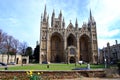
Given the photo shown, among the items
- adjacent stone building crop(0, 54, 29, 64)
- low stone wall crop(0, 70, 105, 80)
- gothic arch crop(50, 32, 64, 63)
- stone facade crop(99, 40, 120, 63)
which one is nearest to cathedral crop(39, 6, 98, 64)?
gothic arch crop(50, 32, 64, 63)

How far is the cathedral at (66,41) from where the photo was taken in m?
86.8

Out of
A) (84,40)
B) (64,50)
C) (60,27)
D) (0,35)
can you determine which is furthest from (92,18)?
(0,35)

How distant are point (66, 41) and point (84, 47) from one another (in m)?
12.5

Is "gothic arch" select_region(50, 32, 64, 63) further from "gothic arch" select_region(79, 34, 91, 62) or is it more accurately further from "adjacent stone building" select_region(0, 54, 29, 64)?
"adjacent stone building" select_region(0, 54, 29, 64)

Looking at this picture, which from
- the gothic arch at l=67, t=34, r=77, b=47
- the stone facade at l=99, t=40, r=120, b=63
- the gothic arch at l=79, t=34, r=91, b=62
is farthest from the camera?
the stone facade at l=99, t=40, r=120, b=63

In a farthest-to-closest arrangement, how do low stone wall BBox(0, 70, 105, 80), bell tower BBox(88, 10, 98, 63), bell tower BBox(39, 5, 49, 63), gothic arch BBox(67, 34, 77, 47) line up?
gothic arch BBox(67, 34, 77, 47) < bell tower BBox(88, 10, 98, 63) < bell tower BBox(39, 5, 49, 63) < low stone wall BBox(0, 70, 105, 80)

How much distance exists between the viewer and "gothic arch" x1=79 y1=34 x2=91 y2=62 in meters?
94.2

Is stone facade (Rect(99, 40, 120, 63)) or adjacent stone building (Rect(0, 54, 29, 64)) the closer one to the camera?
adjacent stone building (Rect(0, 54, 29, 64))

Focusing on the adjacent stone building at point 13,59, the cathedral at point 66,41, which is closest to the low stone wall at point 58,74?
the adjacent stone building at point 13,59

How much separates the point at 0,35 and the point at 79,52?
47.2m

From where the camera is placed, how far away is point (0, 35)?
59.8 m

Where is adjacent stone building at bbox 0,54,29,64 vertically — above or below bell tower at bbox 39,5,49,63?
below

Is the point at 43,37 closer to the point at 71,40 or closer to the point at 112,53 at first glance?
the point at 71,40

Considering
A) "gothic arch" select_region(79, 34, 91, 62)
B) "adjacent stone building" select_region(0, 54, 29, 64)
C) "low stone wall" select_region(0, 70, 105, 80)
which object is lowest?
"low stone wall" select_region(0, 70, 105, 80)
